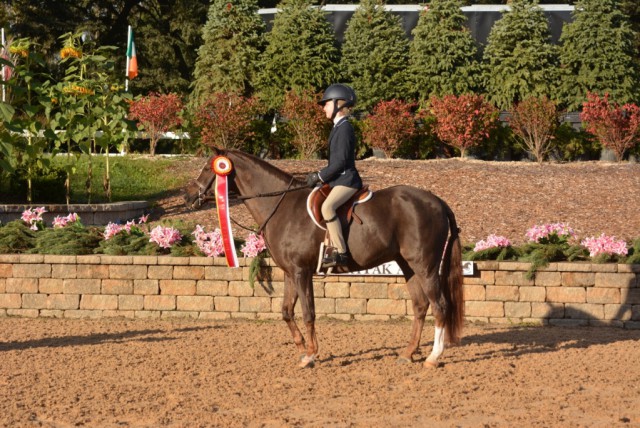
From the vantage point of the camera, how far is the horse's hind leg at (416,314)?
1012cm

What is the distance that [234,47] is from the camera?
2620 cm

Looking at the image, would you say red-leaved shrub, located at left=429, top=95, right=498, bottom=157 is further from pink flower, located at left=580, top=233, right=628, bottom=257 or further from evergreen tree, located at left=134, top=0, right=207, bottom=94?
evergreen tree, located at left=134, top=0, right=207, bottom=94

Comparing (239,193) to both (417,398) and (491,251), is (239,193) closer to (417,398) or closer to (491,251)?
(417,398)

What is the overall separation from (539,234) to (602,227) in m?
3.94

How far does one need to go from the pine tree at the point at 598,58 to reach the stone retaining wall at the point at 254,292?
11.5 meters

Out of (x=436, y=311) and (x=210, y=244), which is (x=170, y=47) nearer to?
(x=210, y=244)

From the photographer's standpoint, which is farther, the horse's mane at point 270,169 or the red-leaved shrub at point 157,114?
the red-leaved shrub at point 157,114

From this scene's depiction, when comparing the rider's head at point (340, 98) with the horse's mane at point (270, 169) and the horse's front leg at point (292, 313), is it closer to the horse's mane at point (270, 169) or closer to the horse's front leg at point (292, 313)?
the horse's mane at point (270, 169)

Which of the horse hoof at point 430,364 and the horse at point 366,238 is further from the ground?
the horse at point 366,238

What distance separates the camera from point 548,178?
1933cm

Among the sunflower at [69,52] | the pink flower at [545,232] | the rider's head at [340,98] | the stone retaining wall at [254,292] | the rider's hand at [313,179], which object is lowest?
the stone retaining wall at [254,292]

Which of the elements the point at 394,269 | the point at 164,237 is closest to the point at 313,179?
the point at 394,269

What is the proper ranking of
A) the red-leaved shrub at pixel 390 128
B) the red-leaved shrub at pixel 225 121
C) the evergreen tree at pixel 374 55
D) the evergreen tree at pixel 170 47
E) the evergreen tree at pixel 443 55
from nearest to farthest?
the red-leaved shrub at pixel 390 128, the red-leaved shrub at pixel 225 121, the evergreen tree at pixel 443 55, the evergreen tree at pixel 374 55, the evergreen tree at pixel 170 47

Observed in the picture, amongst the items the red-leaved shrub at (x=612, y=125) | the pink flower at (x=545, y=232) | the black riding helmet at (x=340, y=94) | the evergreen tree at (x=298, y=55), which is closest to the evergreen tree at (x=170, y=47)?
the evergreen tree at (x=298, y=55)
